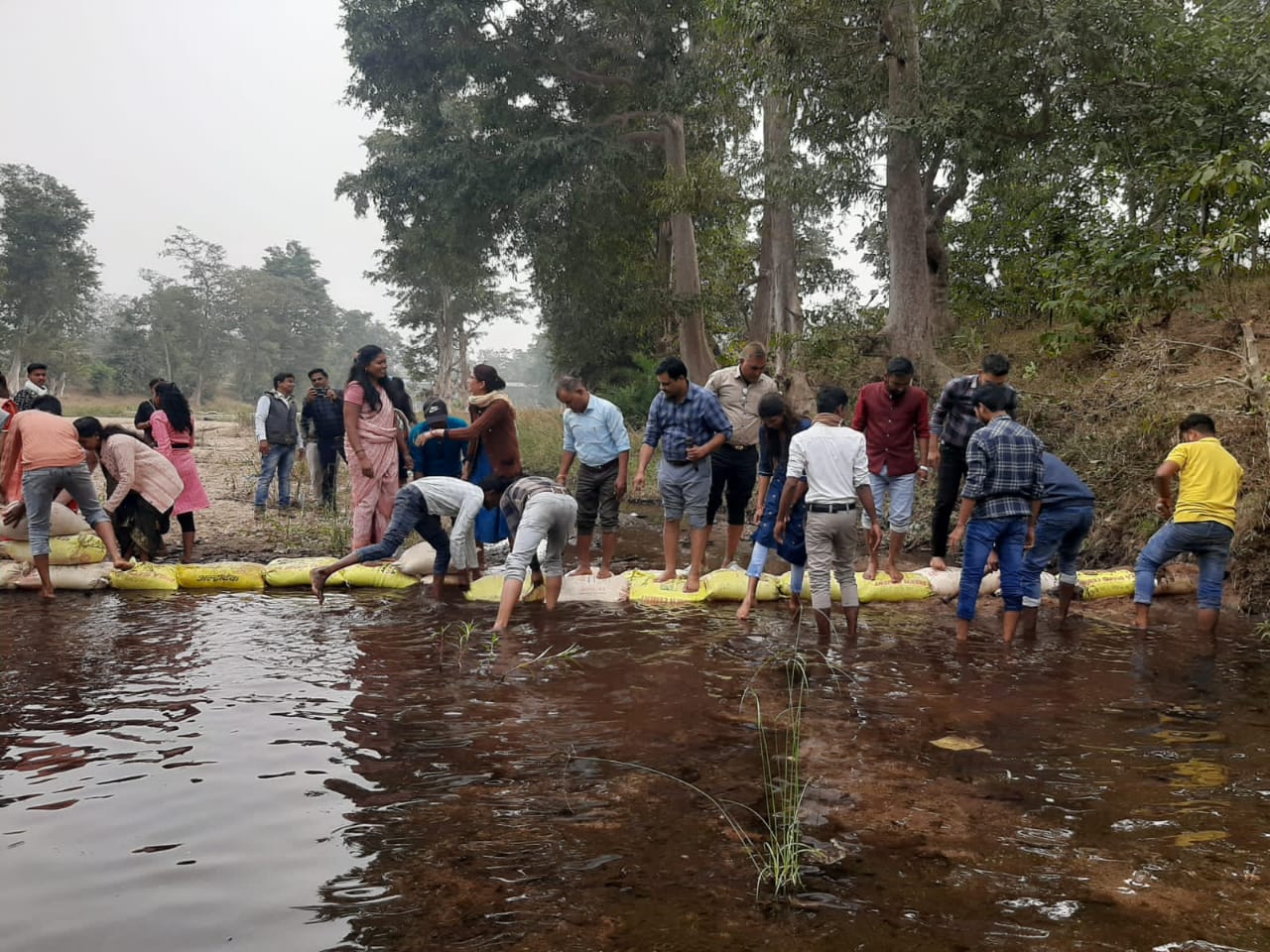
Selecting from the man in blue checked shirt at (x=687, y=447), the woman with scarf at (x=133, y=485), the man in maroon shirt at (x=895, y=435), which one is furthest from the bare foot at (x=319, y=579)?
the man in maroon shirt at (x=895, y=435)

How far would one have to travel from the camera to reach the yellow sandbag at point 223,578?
710 centimetres

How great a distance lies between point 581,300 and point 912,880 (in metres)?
20.1

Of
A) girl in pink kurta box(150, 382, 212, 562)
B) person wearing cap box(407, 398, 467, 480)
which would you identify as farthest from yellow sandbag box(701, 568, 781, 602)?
girl in pink kurta box(150, 382, 212, 562)

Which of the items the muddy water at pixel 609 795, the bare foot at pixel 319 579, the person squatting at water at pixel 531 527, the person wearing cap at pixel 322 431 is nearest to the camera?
the muddy water at pixel 609 795

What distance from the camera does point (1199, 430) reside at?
18.5 ft

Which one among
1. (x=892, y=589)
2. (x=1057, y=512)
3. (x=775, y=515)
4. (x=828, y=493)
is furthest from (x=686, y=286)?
(x=828, y=493)

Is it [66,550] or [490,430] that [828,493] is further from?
[66,550]

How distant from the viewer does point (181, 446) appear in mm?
8391

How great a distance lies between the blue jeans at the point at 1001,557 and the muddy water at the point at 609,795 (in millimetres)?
314

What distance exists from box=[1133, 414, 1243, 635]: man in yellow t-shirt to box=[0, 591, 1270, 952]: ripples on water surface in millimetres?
411

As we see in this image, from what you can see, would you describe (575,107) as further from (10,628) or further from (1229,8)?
(10,628)

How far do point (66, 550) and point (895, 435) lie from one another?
7186 millimetres

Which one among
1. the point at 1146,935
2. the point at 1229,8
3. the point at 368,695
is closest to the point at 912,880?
the point at 1146,935

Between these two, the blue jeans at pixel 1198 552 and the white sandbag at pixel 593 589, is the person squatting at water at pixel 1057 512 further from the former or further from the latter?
the white sandbag at pixel 593 589
